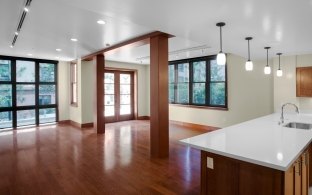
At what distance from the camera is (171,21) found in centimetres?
276

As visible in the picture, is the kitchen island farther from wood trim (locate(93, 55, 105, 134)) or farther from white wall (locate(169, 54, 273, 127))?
wood trim (locate(93, 55, 105, 134))

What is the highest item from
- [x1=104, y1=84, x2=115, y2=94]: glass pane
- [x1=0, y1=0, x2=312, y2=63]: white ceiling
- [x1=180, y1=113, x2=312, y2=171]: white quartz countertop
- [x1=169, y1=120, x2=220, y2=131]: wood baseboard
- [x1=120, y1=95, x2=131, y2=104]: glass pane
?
[x1=0, y1=0, x2=312, y2=63]: white ceiling

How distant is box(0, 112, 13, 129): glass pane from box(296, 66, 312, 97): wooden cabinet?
9175mm

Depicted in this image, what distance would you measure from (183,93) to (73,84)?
4654 millimetres

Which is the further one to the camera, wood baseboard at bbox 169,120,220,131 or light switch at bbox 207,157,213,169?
wood baseboard at bbox 169,120,220,131

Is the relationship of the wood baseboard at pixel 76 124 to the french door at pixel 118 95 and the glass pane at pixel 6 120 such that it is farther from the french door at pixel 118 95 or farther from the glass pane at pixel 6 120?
the glass pane at pixel 6 120

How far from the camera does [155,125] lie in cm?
401

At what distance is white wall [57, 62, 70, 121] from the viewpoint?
8109mm

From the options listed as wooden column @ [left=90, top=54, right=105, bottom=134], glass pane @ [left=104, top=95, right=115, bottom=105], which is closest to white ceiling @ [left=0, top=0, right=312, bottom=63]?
→ wooden column @ [left=90, top=54, right=105, bottom=134]

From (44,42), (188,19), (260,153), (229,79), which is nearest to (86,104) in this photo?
(44,42)

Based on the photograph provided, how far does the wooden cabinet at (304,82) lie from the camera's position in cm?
445

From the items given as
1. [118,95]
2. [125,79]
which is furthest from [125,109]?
[125,79]

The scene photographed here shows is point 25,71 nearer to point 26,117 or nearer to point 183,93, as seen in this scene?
point 26,117

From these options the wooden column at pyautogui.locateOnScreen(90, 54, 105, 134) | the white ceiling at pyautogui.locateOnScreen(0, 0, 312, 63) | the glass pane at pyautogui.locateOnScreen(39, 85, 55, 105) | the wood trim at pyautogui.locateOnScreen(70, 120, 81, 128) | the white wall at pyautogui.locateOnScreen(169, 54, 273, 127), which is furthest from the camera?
the glass pane at pyautogui.locateOnScreen(39, 85, 55, 105)
